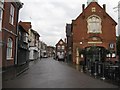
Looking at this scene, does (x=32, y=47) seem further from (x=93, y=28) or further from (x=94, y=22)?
(x=94, y=22)

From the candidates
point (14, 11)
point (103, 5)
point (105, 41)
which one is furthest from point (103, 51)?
point (103, 5)

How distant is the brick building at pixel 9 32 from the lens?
21816 millimetres

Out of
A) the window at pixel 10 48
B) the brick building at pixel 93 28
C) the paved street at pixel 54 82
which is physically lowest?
the paved street at pixel 54 82

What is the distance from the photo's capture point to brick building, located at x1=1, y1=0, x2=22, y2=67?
21.8 meters

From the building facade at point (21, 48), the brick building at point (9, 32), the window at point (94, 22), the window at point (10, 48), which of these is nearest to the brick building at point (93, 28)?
the window at point (94, 22)

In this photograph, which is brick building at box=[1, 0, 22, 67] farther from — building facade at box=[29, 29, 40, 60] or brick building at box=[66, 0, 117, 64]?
building facade at box=[29, 29, 40, 60]

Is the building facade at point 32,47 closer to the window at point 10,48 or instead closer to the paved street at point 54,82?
the window at point 10,48

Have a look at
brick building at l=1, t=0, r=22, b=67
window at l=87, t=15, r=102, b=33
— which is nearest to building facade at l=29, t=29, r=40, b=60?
window at l=87, t=15, r=102, b=33

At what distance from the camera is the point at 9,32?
78.2 feet

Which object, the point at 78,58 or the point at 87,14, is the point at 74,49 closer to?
the point at 78,58

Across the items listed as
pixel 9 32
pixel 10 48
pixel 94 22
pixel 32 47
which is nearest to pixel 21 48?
pixel 10 48

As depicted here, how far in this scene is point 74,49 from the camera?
45.7 meters

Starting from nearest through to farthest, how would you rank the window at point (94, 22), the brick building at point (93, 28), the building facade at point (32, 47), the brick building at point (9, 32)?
the brick building at point (9, 32) → the brick building at point (93, 28) → the window at point (94, 22) → the building facade at point (32, 47)

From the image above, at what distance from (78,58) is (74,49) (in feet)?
6.42
